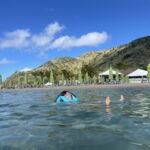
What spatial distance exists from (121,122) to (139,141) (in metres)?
4.99

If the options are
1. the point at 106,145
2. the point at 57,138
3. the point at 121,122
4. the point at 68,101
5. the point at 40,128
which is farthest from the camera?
the point at 68,101

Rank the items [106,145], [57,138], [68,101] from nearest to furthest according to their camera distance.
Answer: [106,145]
[57,138]
[68,101]

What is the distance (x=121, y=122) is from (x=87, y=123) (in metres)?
1.76

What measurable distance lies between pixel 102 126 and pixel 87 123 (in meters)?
1.37

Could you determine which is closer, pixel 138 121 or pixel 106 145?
pixel 106 145

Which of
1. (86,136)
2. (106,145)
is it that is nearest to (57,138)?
(86,136)

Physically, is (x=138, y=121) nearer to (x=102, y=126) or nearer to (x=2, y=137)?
(x=102, y=126)

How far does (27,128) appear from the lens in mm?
16734

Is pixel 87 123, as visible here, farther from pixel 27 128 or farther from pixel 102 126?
pixel 27 128

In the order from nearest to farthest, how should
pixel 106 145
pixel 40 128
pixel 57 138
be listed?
pixel 106 145 < pixel 57 138 < pixel 40 128

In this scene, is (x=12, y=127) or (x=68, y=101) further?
(x=68, y=101)

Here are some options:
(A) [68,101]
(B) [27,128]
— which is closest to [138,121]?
(B) [27,128]

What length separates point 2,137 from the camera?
47.0ft

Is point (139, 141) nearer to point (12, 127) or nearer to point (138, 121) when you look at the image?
point (138, 121)
